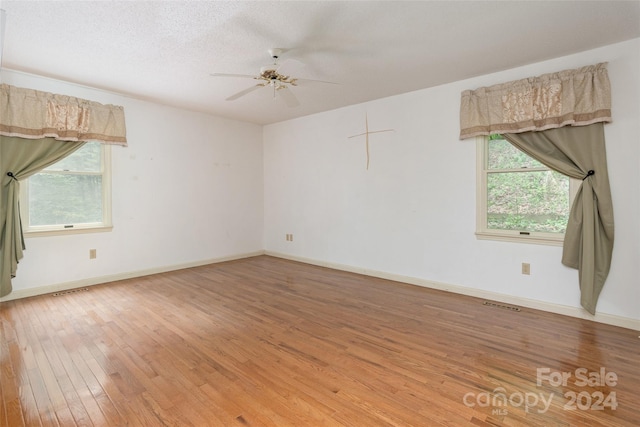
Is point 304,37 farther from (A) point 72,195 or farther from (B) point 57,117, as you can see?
(A) point 72,195

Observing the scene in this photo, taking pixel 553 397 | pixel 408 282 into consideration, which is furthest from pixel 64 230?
pixel 553 397

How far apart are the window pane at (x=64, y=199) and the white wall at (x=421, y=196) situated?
2.96 meters

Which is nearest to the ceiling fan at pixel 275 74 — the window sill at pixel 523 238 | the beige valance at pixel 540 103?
the beige valance at pixel 540 103

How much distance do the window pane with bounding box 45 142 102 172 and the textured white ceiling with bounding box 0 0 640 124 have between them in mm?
858

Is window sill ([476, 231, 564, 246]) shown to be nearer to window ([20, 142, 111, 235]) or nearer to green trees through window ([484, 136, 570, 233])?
green trees through window ([484, 136, 570, 233])

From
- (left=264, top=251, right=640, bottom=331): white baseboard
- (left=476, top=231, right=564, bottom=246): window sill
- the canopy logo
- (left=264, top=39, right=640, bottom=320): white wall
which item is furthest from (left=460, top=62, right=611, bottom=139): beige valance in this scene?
the canopy logo

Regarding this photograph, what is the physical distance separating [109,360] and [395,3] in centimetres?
340

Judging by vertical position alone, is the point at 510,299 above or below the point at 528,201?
below

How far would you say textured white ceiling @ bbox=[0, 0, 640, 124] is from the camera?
7.58 feet

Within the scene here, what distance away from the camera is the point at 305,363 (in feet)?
7.37

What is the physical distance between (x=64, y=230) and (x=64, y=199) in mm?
416

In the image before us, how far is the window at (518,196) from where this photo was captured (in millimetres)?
3262

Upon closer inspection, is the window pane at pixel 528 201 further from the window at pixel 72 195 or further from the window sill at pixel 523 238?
the window at pixel 72 195

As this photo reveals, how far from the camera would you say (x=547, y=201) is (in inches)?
131
